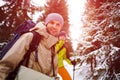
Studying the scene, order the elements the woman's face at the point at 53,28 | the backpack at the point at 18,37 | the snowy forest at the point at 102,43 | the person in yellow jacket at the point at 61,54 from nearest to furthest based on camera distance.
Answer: the backpack at the point at 18,37 → the woman's face at the point at 53,28 → the person in yellow jacket at the point at 61,54 → the snowy forest at the point at 102,43

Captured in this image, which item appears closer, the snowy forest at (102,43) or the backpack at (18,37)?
the backpack at (18,37)

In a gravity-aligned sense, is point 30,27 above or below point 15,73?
above

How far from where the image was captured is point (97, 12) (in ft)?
28.5

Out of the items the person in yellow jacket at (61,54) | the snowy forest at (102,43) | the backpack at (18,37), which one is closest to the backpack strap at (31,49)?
the backpack at (18,37)

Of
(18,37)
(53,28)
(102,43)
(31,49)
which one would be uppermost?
(102,43)

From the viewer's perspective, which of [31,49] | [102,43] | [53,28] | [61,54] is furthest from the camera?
[102,43]

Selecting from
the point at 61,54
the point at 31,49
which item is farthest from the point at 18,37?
the point at 61,54

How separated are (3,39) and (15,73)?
474 inches

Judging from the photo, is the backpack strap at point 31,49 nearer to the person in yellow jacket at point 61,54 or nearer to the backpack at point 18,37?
the backpack at point 18,37

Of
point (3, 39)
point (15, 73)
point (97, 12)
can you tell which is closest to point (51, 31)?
point (15, 73)

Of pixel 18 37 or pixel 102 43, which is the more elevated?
pixel 102 43

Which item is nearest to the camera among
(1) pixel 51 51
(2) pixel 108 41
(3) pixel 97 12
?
(1) pixel 51 51

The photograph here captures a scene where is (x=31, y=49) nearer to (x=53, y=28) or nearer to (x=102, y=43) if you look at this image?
(x=53, y=28)

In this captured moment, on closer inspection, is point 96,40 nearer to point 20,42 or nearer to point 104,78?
point 104,78
